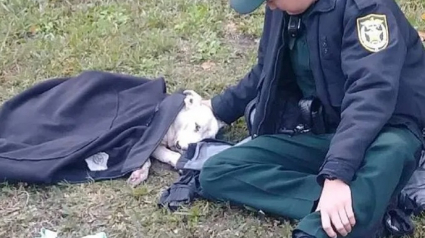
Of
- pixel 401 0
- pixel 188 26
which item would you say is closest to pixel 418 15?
pixel 401 0

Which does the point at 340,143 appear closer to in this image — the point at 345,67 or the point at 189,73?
the point at 345,67

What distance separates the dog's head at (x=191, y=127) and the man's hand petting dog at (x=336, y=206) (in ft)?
3.25

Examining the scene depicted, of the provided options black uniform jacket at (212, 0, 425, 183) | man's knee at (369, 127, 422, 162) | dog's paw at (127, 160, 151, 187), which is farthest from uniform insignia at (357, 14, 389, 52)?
dog's paw at (127, 160, 151, 187)

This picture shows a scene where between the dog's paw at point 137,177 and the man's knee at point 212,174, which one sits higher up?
the man's knee at point 212,174

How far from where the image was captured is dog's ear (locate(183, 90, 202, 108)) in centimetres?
398

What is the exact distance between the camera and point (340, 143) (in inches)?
118

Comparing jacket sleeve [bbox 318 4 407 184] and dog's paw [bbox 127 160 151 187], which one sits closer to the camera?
jacket sleeve [bbox 318 4 407 184]

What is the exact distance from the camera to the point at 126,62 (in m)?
4.73

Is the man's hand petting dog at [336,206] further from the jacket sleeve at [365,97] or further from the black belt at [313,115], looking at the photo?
the black belt at [313,115]

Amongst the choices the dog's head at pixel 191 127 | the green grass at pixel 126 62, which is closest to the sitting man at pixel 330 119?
the green grass at pixel 126 62

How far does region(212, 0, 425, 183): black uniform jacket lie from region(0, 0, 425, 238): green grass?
423 mm

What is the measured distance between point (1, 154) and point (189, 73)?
116 centimetres

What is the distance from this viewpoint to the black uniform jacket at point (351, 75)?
9.88ft

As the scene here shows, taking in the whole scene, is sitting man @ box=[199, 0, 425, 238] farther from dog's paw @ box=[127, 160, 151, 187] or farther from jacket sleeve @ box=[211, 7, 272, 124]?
dog's paw @ box=[127, 160, 151, 187]
